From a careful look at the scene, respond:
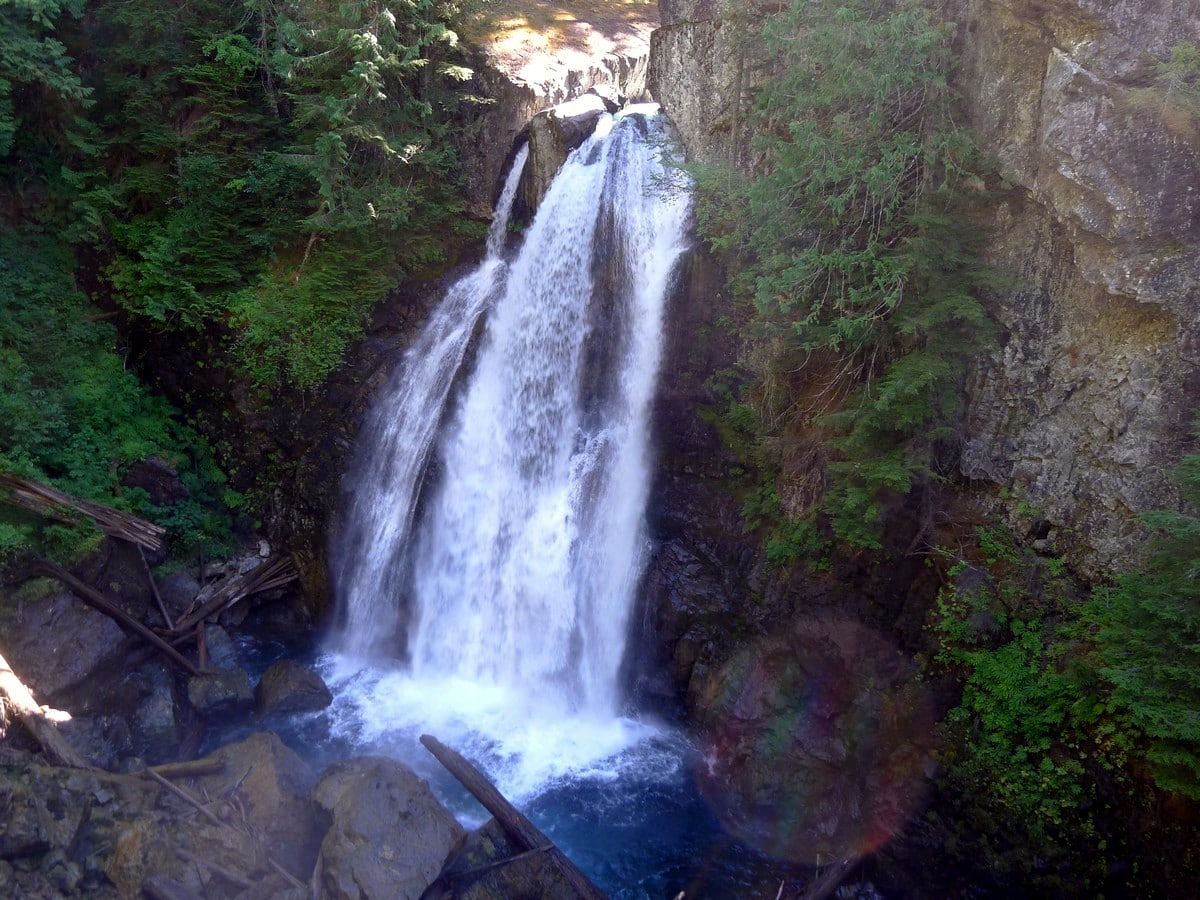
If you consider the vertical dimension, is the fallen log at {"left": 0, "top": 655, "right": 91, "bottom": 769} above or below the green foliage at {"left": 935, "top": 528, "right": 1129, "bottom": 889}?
below

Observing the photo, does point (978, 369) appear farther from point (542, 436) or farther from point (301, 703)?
point (301, 703)

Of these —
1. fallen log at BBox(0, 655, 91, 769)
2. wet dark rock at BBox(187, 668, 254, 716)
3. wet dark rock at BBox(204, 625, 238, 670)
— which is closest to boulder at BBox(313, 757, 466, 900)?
fallen log at BBox(0, 655, 91, 769)

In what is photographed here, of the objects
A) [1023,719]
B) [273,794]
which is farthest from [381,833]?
[1023,719]

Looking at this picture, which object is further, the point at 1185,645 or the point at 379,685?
the point at 379,685

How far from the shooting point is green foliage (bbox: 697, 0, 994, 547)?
7.45 meters

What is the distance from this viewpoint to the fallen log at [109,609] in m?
9.33

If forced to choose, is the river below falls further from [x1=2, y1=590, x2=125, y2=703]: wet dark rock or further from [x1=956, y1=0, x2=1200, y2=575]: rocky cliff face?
[x1=956, y1=0, x2=1200, y2=575]: rocky cliff face

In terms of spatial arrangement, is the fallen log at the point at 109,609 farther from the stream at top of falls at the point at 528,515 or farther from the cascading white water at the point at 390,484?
the cascading white water at the point at 390,484

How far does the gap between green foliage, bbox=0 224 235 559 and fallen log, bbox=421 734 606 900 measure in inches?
222

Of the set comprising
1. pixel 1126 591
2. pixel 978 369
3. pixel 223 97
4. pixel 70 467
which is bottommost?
pixel 70 467

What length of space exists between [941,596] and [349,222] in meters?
10.3

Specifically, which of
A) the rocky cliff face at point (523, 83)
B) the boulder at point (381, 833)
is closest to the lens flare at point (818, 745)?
the boulder at point (381, 833)

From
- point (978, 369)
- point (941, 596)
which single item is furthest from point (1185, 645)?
point (978, 369)

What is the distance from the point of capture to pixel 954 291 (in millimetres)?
7512
